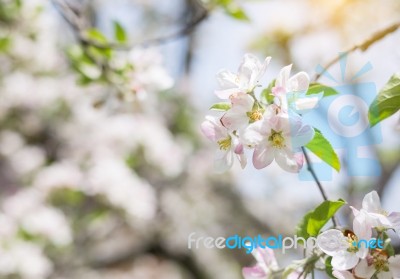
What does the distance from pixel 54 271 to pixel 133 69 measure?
5.60ft

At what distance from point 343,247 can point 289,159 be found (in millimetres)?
94

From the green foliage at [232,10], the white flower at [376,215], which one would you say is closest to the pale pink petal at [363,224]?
the white flower at [376,215]

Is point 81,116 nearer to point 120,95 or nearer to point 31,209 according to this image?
point 31,209

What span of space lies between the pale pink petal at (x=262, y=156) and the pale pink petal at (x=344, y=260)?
0.11m

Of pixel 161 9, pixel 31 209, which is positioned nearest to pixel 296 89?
pixel 31 209

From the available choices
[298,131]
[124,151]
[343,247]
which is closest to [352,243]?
[343,247]

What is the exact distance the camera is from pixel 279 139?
49cm

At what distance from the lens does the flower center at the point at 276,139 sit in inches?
19.0

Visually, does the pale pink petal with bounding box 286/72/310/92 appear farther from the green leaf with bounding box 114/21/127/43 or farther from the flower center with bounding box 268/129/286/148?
the green leaf with bounding box 114/21/127/43

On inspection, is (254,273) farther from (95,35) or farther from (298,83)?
(95,35)

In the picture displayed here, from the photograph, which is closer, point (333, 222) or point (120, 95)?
point (333, 222)

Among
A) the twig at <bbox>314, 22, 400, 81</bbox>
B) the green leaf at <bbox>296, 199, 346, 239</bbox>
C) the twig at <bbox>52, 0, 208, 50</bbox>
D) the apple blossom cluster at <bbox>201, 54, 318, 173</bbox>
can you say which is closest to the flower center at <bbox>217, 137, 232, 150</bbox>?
the apple blossom cluster at <bbox>201, 54, 318, 173</bbox>

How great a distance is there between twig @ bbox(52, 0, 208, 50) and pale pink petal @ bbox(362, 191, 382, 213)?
65 cm

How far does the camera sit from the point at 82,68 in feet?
3.54
